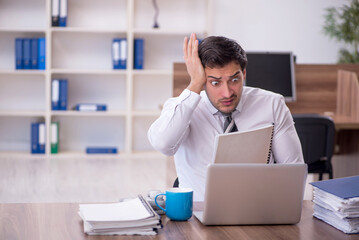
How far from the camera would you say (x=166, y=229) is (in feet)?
5.06

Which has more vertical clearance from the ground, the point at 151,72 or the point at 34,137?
the point at 151,72

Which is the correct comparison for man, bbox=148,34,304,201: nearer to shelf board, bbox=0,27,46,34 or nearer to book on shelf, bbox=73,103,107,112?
book on shelf, bbox=73,103,107,112

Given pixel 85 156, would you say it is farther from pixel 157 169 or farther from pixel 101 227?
pixel 101 227

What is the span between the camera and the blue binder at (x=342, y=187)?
1578mm

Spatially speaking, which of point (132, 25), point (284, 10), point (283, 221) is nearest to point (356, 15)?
point (284, 10)

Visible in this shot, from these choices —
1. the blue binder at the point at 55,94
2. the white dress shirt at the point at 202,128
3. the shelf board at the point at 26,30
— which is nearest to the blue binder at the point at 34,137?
the blue binder at the point at 55,94

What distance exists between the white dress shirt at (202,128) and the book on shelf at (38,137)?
3747 mm

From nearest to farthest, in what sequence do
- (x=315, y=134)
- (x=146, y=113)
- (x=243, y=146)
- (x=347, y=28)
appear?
(x=243, y=146), (x=315, y=134), (x=146, y=113), (x=347, y=28)

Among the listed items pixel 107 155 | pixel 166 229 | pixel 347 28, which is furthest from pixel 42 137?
pixel 166 229

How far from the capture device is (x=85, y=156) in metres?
5.71

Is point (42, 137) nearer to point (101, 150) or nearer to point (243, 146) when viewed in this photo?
point (101, 150)

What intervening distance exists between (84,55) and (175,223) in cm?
452

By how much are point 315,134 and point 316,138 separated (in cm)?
3

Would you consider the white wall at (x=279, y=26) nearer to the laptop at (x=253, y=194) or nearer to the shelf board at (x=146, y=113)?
the shelf board at (x=146, y=113)
